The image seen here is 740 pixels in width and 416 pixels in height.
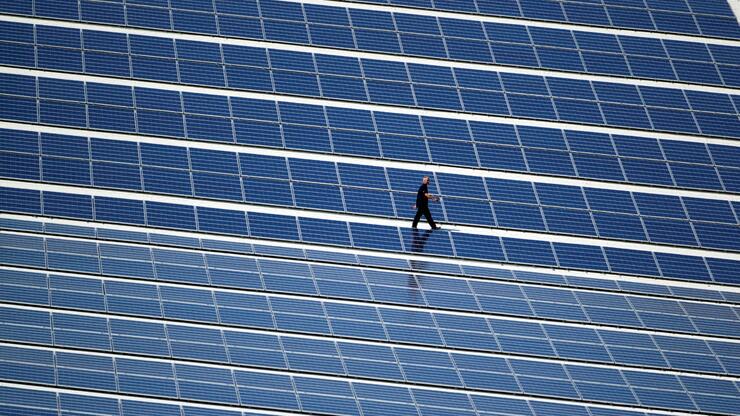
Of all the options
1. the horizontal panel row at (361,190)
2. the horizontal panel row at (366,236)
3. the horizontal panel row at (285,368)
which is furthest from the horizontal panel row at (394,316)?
the horizontal panel row at (361,190)

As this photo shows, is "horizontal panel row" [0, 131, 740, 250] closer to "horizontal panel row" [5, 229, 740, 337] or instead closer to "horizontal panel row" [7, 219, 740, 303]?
"horizontal panel row" [7, 219, 740, 303]

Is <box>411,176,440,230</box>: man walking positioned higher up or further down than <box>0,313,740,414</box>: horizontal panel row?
higher up

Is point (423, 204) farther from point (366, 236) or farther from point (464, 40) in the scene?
point (464, 40)

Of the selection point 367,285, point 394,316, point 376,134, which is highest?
point 376,134

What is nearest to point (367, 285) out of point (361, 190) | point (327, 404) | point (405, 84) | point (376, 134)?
point (361, 190)

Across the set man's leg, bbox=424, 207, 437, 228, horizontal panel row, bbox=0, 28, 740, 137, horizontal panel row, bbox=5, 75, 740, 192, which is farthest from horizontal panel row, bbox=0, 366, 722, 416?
horizontal panel row, bbox=0, 28, 740, 137

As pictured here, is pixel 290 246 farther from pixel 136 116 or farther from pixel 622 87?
pixel 622 87
